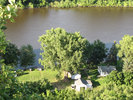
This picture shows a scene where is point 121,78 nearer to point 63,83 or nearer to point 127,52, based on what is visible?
point 127,52

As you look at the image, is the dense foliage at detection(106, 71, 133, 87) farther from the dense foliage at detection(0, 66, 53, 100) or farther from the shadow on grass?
the dense foliage at detection(0, 66, 53, 100)

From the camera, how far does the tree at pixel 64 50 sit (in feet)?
58.5

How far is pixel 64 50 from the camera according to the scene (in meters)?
17.6

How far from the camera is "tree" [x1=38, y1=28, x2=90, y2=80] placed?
1783cm

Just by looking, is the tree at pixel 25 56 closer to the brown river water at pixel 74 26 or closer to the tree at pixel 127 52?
the brown river water at pixel 74 26

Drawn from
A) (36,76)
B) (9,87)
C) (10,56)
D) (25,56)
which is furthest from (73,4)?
(9,87)

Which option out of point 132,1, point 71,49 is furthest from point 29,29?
point 132,1

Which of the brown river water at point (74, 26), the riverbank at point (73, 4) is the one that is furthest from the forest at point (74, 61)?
the riverbank at point (73, 4)

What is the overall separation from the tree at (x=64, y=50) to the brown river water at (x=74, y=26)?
766 centimetres

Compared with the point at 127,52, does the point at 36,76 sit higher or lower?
lower

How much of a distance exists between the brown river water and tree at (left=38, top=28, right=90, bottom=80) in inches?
302

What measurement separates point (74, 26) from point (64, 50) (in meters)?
Answer: 17.3

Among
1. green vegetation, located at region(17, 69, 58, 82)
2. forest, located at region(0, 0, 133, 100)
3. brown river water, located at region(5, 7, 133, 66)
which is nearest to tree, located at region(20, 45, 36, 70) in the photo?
forest, located at region(0, 0, 133, 100)

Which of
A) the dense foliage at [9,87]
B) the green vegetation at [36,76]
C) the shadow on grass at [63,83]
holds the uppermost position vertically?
the dense foliage at [9,87]
